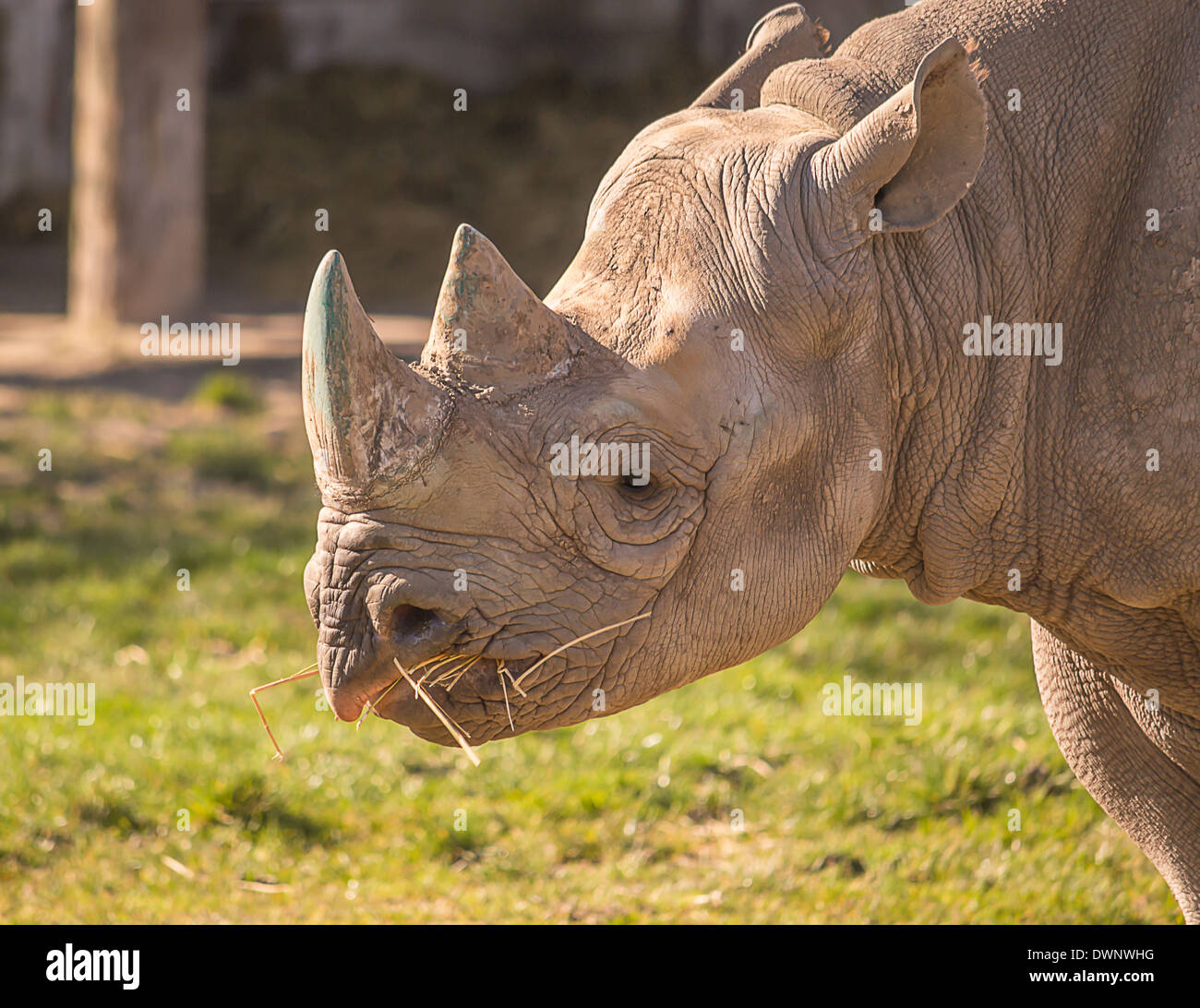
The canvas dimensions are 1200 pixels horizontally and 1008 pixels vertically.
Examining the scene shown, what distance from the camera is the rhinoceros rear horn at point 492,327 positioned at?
2582mm

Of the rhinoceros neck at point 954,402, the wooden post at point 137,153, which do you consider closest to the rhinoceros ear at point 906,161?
the rhinoceros neck at point 954,402

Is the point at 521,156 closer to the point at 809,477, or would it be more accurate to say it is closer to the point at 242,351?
the point at 242,351

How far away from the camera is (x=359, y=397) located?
2.50 meters

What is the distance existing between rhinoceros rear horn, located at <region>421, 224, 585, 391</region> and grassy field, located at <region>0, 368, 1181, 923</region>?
238 cm

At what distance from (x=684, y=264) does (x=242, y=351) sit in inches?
322

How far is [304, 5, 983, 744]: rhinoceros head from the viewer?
256cm

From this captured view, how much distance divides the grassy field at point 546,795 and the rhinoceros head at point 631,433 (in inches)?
80.2

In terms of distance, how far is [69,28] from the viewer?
14.7m

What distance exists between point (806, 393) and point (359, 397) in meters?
0.82

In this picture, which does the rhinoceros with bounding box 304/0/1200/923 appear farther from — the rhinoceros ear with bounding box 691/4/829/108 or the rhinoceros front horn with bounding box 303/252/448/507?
the rhinoceros ear with bounding box 691/4/829/108

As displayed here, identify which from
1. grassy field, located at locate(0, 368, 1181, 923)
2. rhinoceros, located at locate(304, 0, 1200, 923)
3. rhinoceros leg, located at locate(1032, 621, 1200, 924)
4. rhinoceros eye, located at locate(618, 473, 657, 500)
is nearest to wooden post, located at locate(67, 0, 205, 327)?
grassy field, located at locate(0, 368, 1181, 923)

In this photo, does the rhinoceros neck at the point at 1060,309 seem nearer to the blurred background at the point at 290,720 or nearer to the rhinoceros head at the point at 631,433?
the rhinoceros head at the point at 631,433
